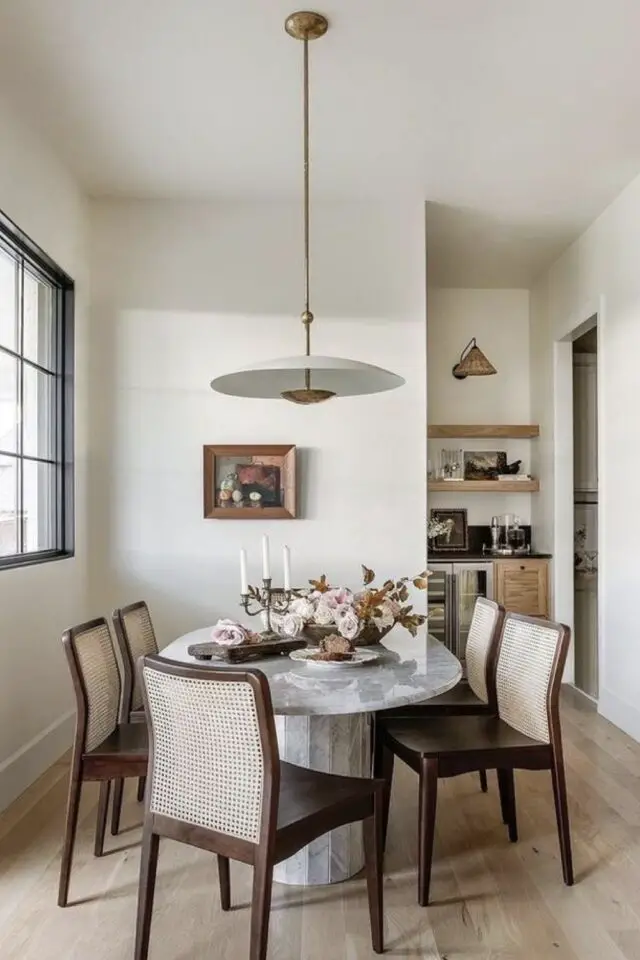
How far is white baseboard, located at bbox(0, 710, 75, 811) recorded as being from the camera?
3.15 meters

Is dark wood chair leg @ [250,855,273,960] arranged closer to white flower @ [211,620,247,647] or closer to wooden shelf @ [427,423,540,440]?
white flower @ [211,620,247,647]

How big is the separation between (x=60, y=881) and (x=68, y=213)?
122 inches

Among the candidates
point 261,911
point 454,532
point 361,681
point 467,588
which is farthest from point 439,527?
point 261,911

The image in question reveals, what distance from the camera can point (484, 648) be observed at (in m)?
3.01

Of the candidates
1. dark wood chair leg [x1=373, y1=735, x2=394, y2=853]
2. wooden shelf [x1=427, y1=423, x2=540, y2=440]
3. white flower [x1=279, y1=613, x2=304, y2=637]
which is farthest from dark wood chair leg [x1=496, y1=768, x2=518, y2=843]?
wooden shelf [x1=427, y1=423, x2=540, y2=440]

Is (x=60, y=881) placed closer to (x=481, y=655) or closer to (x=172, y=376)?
(x=481, y=655)

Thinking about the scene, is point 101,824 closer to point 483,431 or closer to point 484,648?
point 484,648

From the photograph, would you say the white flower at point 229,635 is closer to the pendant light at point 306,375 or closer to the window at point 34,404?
the pendant light at point 306,375

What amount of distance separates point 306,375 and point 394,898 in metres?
1.71

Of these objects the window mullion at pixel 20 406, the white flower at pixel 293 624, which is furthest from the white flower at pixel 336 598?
the window mullion at pixel 20 406

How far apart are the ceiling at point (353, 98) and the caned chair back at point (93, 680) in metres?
2.13

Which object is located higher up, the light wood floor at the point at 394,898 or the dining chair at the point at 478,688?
the dining chair at the point at 478,688

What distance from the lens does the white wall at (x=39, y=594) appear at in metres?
3.20

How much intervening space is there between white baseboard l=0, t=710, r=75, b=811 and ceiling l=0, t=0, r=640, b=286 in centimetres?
278
